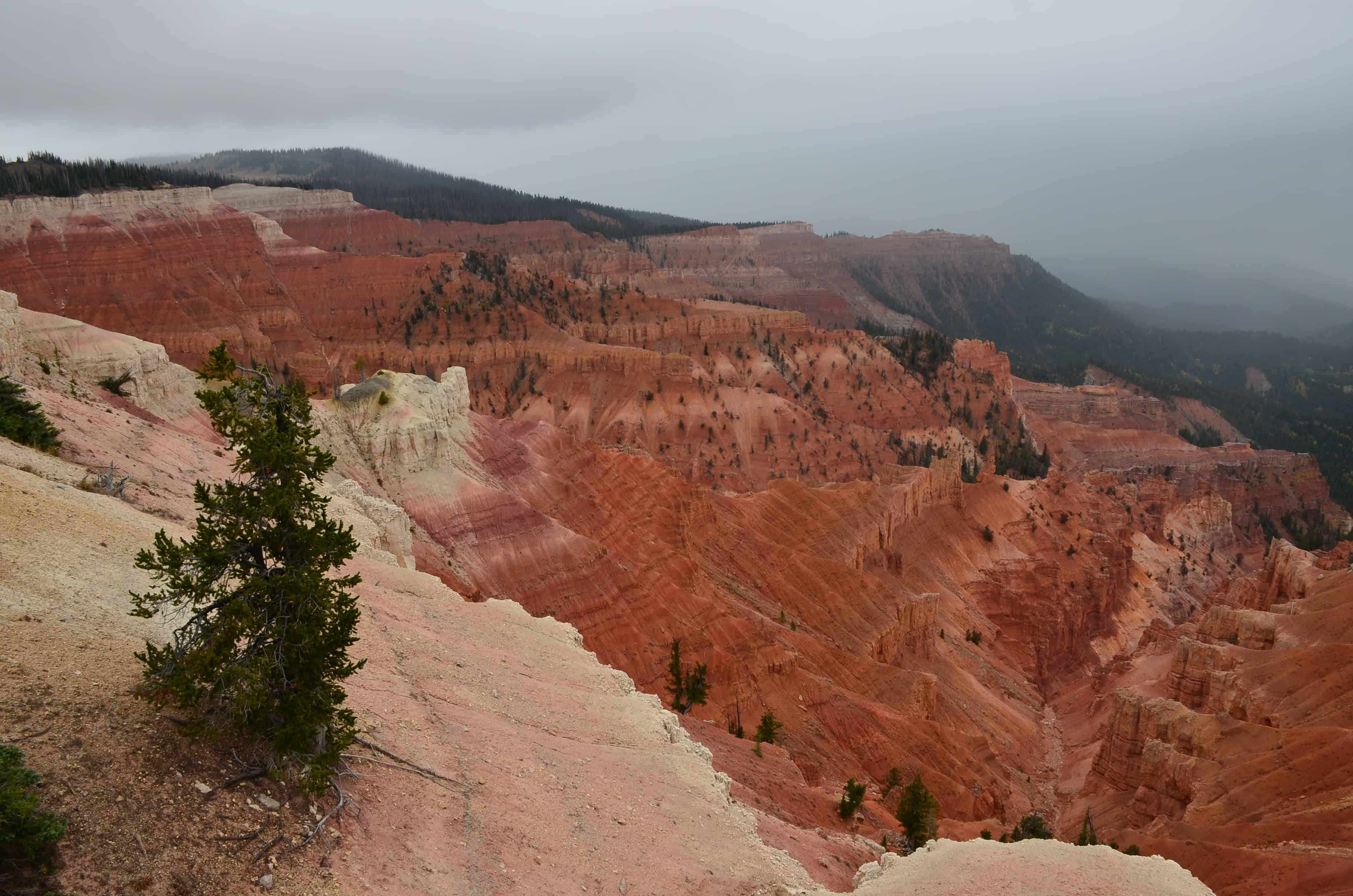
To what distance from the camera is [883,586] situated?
50531 mm

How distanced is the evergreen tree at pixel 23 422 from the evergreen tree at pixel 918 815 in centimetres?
2554

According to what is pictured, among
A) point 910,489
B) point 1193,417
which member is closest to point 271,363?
point 910,489

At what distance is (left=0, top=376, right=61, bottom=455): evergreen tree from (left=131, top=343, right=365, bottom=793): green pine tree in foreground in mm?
11898

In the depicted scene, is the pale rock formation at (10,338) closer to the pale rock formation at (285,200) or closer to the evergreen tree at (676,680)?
the evergreen tree at (676,680)

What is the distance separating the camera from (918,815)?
2739cm

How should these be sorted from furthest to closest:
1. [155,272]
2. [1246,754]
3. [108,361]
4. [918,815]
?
[155,272]
[1246,754]
[108,361]
[918,815]

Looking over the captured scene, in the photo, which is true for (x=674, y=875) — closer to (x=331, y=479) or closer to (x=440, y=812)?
(x=440, y=812)

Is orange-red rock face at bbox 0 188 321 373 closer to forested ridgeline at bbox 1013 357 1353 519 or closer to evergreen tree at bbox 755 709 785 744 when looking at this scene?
evergreen tree at bbox 755 709 785 744

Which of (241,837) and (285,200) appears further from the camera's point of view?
(285,200)

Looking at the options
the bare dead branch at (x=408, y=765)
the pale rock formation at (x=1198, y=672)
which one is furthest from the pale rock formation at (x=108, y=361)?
the pale rock formation at (x=1198, y=672)

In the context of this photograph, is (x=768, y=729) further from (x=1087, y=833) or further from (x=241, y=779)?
(x=241, y=779)

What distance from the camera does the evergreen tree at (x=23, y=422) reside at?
19.5m

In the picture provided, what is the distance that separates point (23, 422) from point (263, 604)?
44.7 ft

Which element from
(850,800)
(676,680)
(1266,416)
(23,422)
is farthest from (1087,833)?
(1266,416)
